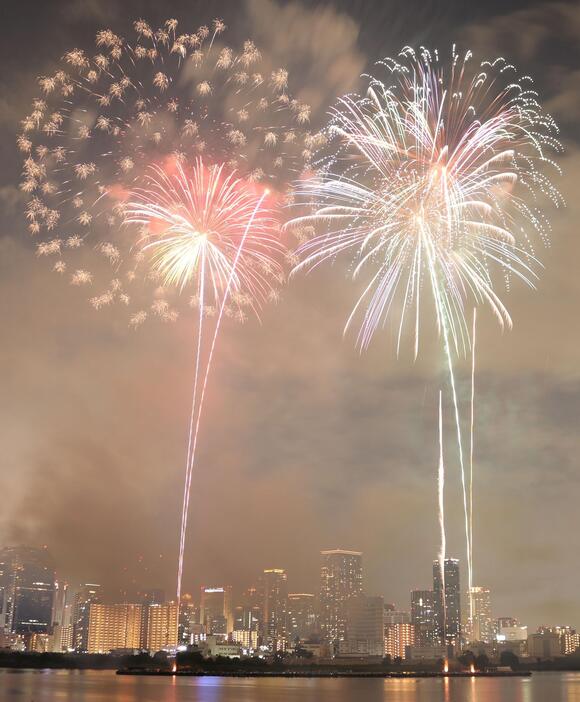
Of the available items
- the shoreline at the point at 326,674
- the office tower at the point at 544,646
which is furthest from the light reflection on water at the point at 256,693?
the office tower at the point at 544,646

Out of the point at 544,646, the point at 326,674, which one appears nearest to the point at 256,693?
the point at 326,674

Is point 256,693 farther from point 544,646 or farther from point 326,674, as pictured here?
point 544,646

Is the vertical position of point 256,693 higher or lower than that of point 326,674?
higher

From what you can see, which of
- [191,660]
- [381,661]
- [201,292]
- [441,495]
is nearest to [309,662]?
[381,661]

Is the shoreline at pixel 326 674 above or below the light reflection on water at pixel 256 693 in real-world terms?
below

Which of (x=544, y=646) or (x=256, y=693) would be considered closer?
(x=256, y=693)

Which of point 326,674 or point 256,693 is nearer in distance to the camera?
point 256,693

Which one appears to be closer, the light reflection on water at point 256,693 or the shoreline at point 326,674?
the light reflection on water at point 256,693

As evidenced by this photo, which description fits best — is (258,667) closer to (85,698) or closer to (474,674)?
(474,674)

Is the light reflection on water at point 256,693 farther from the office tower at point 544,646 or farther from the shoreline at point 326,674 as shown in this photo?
the office tower at point 544,646

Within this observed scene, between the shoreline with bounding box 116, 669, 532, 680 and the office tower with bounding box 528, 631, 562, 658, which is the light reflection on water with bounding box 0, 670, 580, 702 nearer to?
Result: the shoreline with bounding box 116, 669, 532, 680

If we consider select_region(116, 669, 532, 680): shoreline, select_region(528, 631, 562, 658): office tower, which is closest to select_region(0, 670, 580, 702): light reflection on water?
select_region(116, 669, 532, 680): shoreline
